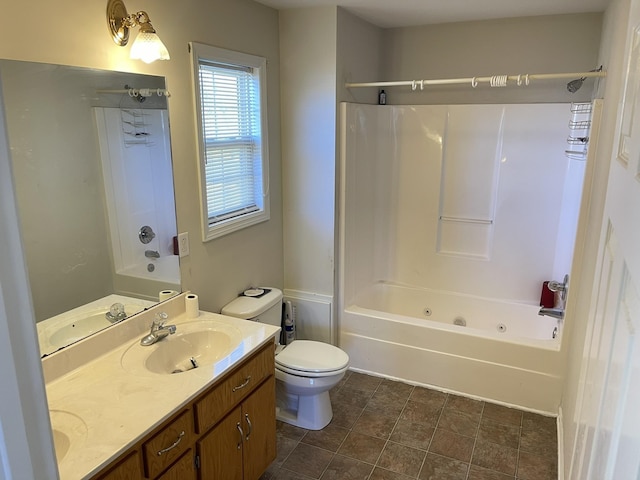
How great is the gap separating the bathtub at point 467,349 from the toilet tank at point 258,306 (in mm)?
572

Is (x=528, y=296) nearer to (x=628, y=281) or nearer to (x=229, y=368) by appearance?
(x=229, y=368)

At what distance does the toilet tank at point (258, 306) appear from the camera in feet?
8.66

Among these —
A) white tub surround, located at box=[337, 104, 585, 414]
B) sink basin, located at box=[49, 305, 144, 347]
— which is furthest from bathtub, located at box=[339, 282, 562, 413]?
sink basin, located at box=[49, 305, 144, 347]

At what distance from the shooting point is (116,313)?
200 centimetres

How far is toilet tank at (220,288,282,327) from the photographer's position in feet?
8.66

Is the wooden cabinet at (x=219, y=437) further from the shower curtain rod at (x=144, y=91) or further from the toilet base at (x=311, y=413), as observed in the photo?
the shower curtain rod at (x=144, y=91)

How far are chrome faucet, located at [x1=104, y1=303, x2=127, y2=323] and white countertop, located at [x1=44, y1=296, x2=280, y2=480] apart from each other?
0.04m

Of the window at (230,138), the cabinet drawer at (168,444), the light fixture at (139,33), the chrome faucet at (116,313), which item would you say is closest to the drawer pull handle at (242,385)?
the cabinet drawer at (168,444)

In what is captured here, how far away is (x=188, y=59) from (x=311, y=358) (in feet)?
5.52

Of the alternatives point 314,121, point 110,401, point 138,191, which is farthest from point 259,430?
point 314,121

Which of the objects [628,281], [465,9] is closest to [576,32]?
[465,9]

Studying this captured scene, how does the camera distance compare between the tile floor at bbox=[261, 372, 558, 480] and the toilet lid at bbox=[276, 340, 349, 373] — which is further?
the toilet lid at bbox=[276, 340, 349, 373]

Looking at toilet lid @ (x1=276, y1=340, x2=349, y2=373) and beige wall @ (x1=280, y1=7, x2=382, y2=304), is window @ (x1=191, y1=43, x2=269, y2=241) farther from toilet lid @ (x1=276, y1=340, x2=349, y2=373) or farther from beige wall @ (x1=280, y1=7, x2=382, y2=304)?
toilet lid @ (x1=276, y1=340, x2=349, y2=373)

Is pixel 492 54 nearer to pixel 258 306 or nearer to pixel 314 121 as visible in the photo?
pixel 314 121
